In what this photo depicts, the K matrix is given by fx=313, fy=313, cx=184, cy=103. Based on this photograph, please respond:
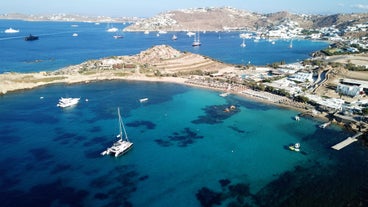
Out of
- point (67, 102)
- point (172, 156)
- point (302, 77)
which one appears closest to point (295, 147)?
point (172, 156)

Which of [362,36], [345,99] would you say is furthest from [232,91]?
[362,36]

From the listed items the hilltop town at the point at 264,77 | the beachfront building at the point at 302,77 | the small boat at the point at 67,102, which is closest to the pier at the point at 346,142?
the hilltop town at the point at 264,77

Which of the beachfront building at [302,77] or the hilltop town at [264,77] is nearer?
the hilltop town at [264,77]

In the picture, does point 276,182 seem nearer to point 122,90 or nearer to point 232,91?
point 232,91

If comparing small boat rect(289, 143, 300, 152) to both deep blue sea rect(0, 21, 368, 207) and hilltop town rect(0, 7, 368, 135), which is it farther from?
hilltop town rect(0, 7, 368, 135)

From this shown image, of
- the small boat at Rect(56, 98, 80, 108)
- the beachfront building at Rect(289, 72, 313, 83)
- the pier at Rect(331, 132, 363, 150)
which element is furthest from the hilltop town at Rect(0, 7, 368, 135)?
the small boat at Rect(56, 98, 80, 108)

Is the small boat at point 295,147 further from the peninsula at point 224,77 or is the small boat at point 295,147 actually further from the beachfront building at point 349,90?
the beachfront building at point 349,90

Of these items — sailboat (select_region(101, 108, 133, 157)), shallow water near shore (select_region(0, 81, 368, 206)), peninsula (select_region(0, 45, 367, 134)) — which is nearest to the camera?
shallow water near shore (select_region(0, 81, 368, 206))
